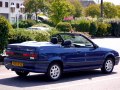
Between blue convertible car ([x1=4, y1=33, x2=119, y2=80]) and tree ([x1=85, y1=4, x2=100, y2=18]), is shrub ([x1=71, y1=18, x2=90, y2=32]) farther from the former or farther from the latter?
tree ([x1=85, y1=4, x2=100, y2=18])

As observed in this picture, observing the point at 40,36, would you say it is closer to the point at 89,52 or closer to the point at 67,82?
the point at 89,52

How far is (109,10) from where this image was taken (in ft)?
303

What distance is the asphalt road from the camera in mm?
11102

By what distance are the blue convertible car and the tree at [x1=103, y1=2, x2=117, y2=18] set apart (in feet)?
258

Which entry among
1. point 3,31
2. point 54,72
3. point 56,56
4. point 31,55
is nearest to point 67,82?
point 54,72

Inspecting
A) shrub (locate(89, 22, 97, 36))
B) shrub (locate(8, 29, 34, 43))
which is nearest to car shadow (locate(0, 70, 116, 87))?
shrub (locate(8, 29, 34, 43))

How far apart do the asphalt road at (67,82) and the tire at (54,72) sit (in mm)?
182

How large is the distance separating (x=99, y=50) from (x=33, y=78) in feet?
8.62

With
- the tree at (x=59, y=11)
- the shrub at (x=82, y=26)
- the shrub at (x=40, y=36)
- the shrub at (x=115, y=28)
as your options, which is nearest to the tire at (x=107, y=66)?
the shrub at (x=40, y=36)

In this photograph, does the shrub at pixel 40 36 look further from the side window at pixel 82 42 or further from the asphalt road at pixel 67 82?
the side window at pixel 82 42

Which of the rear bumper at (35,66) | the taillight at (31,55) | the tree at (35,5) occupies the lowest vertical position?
the rear bumper at (35,66)

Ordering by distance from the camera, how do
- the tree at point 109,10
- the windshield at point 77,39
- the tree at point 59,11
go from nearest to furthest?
the windshield at point 77,39 → the tree at point 59,11 → the tree at point 109,10

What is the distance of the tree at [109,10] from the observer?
92.0 metres

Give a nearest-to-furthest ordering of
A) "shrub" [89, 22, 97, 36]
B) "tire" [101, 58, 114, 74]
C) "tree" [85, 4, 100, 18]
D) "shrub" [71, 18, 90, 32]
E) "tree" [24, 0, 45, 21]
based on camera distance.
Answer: "tire" [101, 58, 114, 74] → "shrub" [71, 18, 90, 32] → "shrub" [89, 22, 97, 36] → "tree" [24, 0, 45, 21] → "tree" [85, 4, 100, 18]
